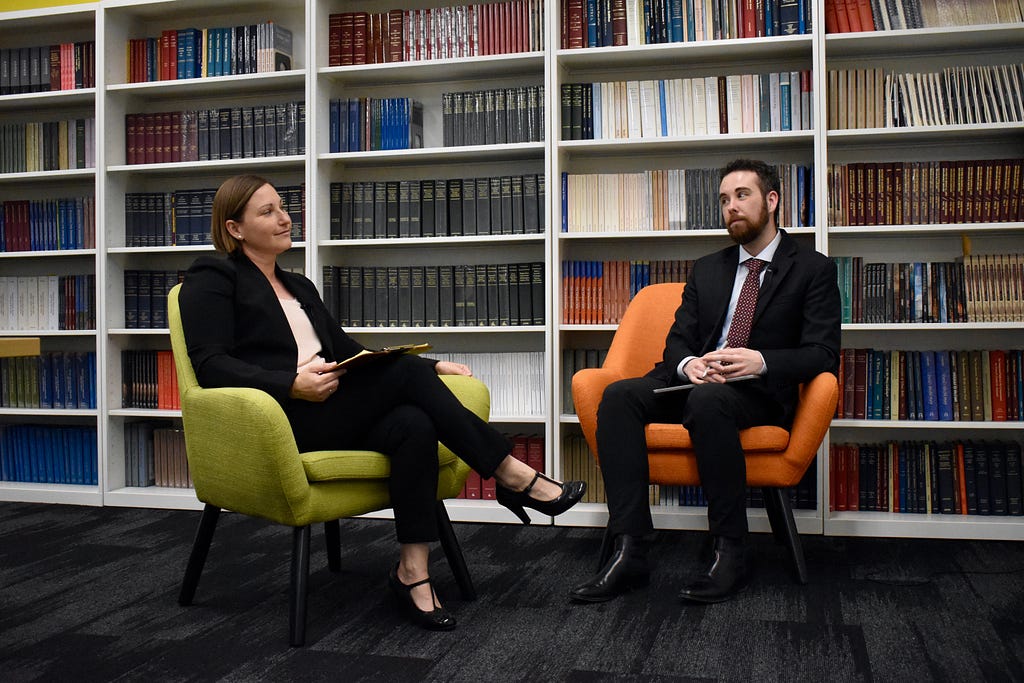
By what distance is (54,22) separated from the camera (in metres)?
4.30

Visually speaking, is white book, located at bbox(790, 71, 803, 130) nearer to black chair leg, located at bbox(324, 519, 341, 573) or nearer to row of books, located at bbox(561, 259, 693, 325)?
row of books, located at bbox(561, 259, 693, 325)

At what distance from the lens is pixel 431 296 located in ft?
12.6

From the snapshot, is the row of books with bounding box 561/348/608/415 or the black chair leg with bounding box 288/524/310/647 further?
the row of books with bounding box 561/348/608/415

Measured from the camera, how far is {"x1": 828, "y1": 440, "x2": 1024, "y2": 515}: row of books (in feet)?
11.2

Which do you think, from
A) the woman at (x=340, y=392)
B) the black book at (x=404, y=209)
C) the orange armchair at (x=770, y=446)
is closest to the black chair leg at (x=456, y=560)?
the woman at (x=340, y=392)

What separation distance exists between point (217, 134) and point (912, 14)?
9.27 ft

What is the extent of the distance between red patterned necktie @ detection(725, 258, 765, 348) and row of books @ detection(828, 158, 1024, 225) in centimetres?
66

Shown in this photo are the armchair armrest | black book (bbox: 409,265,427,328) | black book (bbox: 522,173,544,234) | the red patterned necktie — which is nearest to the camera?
the armchair armrest

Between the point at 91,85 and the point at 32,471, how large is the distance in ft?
5.76

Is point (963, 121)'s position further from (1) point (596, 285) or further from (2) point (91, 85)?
(2) point (91, 85)

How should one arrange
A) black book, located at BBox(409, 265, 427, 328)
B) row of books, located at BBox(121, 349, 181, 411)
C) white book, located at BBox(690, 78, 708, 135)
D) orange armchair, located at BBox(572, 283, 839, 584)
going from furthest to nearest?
row of books, located at BBox(121, 349, 181, 411), black book, located at BBox(409, 265, 427, 328), white book, located at BBox(690, 78, 708, 135), orange armchair, located at BBox(572, 283, 839, 584)

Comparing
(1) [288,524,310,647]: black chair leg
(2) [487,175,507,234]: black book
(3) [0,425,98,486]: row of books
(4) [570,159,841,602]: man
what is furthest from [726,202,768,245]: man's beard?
(3) [0,425,98,486]: row of books

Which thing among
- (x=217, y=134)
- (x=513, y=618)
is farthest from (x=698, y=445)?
(x=217, y=134)

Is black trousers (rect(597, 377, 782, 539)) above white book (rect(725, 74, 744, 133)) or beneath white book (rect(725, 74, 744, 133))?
beneath
